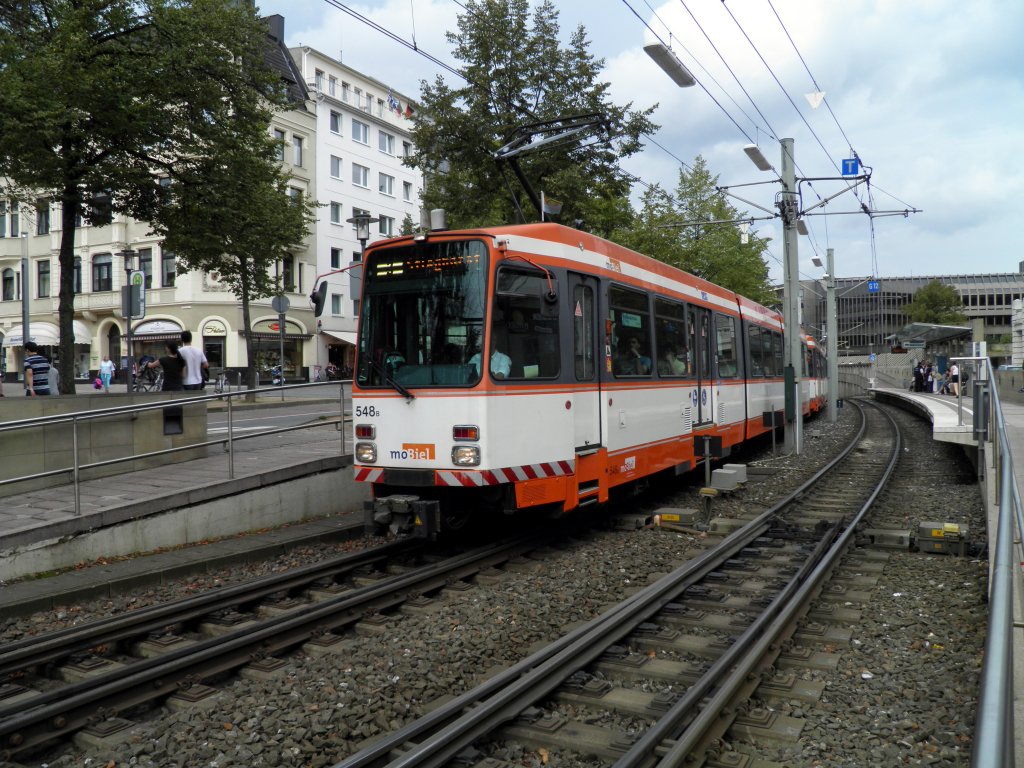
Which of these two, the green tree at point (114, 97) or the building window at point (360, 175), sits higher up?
the building window at point (360, 175)

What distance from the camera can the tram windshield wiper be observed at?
774cm

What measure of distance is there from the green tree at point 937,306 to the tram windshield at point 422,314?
7299 cm

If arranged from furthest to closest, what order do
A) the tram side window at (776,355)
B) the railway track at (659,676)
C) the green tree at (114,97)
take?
the tram side window at (776,355)
the green tree at (114,97)
the railway track at (659,676)

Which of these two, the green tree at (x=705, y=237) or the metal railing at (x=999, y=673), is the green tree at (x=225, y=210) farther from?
the green tree at (x=705, y=237)

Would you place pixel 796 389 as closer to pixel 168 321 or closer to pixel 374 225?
pixel 168 321

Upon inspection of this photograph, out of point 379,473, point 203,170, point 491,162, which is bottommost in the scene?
point 379,473

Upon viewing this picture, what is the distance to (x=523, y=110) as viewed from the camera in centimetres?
1875

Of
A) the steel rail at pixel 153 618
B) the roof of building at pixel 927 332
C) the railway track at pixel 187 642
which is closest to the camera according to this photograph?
the railway track at pixel 187 642

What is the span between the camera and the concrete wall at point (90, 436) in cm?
883

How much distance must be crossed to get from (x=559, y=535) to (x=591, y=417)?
1.43 metres

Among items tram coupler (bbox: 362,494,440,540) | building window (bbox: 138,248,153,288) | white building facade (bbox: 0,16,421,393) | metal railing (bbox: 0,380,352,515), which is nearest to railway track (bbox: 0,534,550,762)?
tram coupler (bbox: 362,494,440,540)

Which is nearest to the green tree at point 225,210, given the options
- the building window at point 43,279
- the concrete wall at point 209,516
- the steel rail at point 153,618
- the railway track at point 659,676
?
the concrete wall at point 209,516

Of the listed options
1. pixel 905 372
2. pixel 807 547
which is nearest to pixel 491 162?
pixel 807 547

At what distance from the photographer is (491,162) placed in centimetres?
1997
